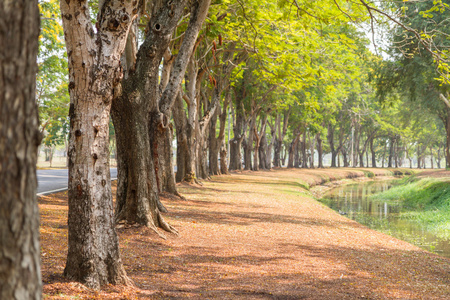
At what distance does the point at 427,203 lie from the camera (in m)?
24.0

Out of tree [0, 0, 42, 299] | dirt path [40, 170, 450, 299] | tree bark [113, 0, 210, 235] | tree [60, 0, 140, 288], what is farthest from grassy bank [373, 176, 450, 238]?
tree [0, 0, 42, 299]

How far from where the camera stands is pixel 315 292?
6328 mm

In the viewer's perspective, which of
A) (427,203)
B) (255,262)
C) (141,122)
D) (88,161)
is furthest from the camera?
(427,203)

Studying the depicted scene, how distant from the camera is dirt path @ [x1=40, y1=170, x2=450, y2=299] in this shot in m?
6.11

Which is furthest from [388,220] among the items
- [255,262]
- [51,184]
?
[51,184]

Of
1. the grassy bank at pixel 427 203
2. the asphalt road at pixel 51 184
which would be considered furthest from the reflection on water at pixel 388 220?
the asphalt road at pixel 51 184

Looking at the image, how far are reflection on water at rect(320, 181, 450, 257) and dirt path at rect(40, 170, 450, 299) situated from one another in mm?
2220

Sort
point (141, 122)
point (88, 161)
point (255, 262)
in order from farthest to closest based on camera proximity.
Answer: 1. point (141, 122)
2. point (255, 262)
3. point (88, 161)

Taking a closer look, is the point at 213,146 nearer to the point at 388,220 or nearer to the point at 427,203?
the point at 388,220

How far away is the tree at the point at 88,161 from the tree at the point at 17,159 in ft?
9.86

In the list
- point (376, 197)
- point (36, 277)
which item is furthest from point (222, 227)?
point (376, 197)

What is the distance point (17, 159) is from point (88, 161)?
10.3ft

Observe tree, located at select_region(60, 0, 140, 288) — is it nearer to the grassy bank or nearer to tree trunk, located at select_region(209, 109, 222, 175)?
the grassy bank

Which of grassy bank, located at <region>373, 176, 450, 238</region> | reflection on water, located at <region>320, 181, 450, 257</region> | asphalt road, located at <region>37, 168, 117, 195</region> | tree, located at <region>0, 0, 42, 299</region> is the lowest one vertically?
reflection on water, located at <region>320, 181, 450, 257</region>
